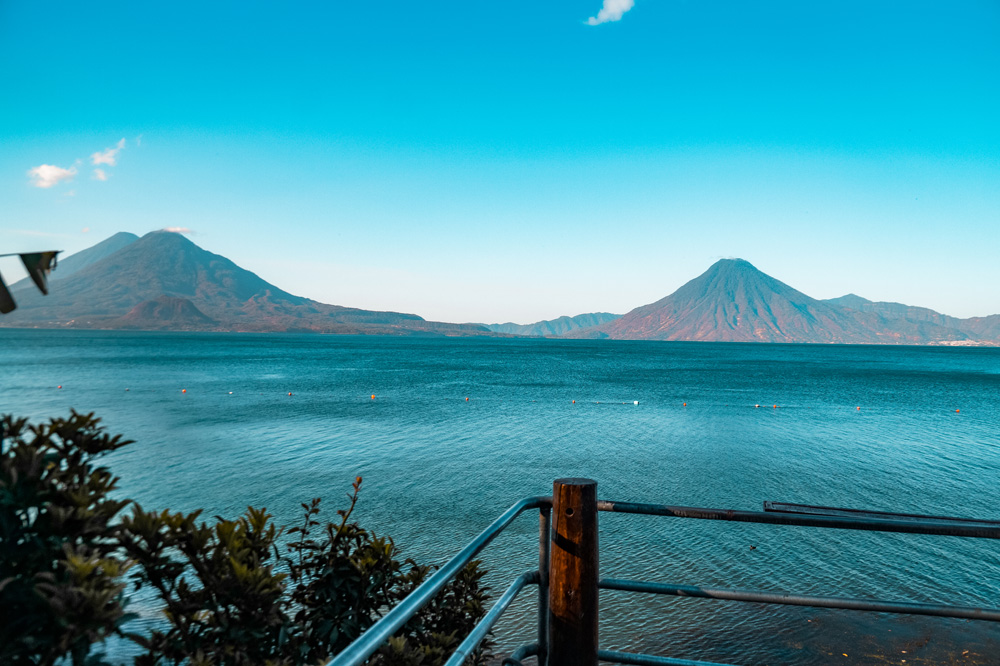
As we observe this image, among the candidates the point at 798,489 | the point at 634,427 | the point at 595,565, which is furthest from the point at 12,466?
the point at 634,427

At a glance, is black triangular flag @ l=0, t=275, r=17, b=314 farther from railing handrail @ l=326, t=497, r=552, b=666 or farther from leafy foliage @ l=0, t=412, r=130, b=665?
railing handrail @ l=326, t=497, r=552, b=666

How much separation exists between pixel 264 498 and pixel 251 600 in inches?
586

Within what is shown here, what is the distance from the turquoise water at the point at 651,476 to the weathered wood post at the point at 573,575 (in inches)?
267

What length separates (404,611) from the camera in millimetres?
1587

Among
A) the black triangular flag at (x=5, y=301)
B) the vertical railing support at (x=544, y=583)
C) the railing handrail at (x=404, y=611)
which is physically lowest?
the vertical railing support at (x=544, y=583)

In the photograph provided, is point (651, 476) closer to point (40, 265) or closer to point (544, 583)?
point (544, 583)

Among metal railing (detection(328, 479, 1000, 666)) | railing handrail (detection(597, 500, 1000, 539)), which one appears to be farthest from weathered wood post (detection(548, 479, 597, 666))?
railing handrail (detection(597, 500, 1000, 539))

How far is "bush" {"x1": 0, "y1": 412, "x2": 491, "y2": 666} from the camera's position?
1.97 metres

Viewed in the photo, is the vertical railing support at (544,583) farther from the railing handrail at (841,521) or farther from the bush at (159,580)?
the bush at (159,580)

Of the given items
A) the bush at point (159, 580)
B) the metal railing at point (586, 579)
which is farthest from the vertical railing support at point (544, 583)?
the bush at point (159, 580)


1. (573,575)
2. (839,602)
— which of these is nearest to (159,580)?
(573,575)

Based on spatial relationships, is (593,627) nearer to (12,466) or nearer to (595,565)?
(595,565)

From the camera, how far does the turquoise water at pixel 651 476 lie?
9.49 m

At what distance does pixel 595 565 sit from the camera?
103 inches
